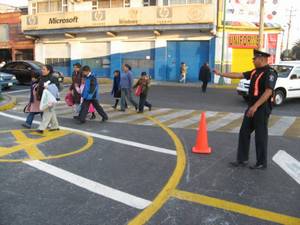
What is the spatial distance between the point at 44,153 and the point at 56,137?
1.32 meters

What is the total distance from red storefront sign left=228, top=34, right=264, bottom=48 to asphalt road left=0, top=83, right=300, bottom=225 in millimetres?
17641

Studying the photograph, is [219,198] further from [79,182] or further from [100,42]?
[100,42]

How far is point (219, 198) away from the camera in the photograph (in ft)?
15.2

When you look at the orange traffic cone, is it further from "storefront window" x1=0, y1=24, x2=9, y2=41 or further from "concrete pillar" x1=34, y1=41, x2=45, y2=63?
"storefront window" x1=0, y1=24, x2=9, y2=41

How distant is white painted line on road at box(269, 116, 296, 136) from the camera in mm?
8938

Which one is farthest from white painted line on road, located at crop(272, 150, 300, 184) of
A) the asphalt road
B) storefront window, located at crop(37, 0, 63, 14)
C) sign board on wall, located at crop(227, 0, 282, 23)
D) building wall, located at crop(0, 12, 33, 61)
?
building wall, located at crop(0, 12, 33, 61)

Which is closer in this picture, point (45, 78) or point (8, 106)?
point (45, 78)

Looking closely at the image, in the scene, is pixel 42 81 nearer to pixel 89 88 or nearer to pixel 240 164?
pixel 89 88

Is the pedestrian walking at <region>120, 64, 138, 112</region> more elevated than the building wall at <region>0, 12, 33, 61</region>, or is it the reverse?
the building wall at <region>0, 12, 33, 61</region>

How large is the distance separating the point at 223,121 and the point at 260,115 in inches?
189

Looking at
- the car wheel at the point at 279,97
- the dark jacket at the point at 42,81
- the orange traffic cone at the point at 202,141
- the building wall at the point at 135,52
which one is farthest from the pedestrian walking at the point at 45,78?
the building wall at the point at 135,52

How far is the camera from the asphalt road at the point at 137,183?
412 centimetres

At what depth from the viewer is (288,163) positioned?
628 centimetres

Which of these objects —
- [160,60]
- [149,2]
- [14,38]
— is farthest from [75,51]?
[160,60]
